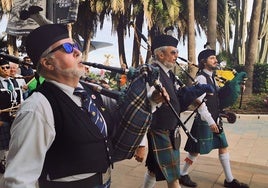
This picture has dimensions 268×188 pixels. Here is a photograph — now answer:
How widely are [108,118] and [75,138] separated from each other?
50 cm

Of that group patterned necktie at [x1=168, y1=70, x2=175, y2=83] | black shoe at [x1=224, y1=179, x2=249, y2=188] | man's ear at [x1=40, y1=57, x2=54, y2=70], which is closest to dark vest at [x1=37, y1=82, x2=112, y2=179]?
man's ear at [x1=40, y1=57, x2=54, y2=70]

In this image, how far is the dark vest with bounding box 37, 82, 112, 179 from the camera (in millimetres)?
1576

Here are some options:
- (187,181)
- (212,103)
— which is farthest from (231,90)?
(187,181)

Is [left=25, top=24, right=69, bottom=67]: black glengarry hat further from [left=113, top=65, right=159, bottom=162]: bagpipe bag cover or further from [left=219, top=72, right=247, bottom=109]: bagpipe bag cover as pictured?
[left=219, top=72, right=247, bottom=109]: bagpipe bag cover

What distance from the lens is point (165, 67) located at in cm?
327

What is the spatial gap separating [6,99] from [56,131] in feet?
10.8

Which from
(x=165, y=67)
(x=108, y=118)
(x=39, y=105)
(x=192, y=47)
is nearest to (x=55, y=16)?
Answer: (x=165, y=67)

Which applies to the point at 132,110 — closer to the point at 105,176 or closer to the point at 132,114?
the point at 132,114

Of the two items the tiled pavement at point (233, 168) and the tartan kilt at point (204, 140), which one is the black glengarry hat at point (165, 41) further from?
the tiled pavement at point (233, 168)

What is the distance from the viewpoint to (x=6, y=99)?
4.55m

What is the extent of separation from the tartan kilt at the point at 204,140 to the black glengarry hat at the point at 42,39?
284cm

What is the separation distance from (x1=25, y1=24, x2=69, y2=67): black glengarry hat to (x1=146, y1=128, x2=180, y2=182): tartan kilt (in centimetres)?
169

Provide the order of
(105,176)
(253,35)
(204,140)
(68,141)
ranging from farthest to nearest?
(253,35), (204,140), (105,176), (68,141)

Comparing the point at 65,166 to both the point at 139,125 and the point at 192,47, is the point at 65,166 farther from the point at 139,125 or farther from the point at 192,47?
the point at 192,47
